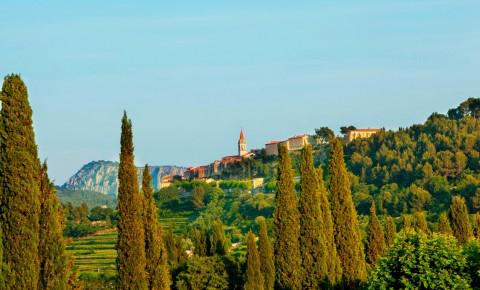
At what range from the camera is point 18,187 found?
2283 centimetres

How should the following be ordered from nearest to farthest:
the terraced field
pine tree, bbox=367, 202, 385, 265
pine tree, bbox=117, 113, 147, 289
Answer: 1. pine tree, bbox=117, 113, 147, 289
2. pine tree, bbox=367, 202, 385, 265
3. the terraced field

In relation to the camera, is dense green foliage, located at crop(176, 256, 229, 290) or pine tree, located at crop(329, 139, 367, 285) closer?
pine tree, located at crop(329, 139, 367, 285)

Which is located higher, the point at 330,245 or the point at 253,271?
the point at 330,245

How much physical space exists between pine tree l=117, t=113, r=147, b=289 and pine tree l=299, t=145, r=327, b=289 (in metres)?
10.7

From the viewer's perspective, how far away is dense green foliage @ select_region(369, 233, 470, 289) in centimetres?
2834

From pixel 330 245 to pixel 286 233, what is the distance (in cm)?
213

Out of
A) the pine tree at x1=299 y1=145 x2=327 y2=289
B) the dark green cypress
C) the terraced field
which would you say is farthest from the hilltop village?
the pine tree at x1=299 y1=145 x2=327 y2=289

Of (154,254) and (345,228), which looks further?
(345,228)

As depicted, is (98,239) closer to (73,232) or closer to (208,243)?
(73,232)

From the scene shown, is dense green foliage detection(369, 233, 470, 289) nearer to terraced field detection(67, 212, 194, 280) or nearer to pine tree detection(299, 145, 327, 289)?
pine tree detection(299, 145, 327, 289)

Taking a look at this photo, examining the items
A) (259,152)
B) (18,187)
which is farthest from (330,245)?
(259,152)

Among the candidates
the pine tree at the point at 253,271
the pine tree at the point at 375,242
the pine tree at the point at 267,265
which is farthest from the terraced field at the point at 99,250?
the pine tree at the point at 253,271

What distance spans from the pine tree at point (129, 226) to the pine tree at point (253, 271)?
647 inches

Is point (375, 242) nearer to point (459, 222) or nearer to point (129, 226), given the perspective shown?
point (459, 222)
